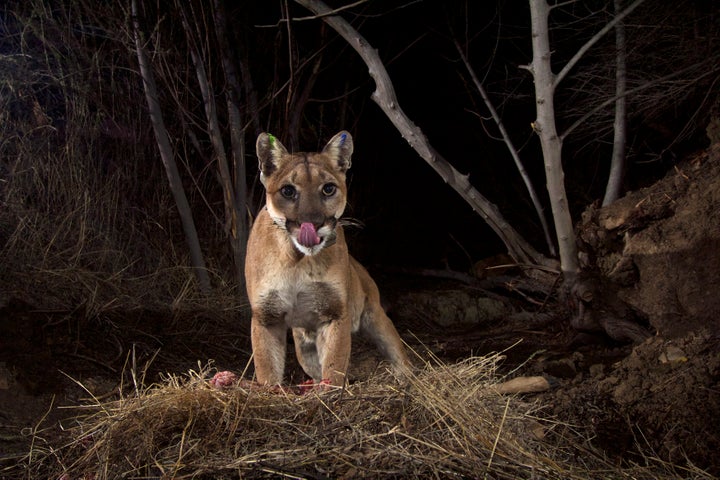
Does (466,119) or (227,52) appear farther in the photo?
(466,119)

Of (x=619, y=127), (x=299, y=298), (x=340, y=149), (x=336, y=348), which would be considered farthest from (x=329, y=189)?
(x=619, y=127)

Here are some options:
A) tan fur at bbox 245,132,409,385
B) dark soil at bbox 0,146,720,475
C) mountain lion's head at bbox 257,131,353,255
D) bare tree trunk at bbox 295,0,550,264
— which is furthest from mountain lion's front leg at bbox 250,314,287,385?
bare tree trunk at bbox 295,0,550,264

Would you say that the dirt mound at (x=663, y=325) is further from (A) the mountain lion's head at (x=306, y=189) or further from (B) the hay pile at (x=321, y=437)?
(A) the mountain lion's head at (x=306, y=189)

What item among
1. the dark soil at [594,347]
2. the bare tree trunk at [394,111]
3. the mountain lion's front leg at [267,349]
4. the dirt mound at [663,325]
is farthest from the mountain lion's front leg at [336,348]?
the bare tree trunk at [394,111]

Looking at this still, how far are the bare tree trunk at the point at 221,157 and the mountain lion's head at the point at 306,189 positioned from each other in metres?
2.50

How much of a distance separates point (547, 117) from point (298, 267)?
98.3 inches

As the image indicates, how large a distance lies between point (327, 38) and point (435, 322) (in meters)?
3.37

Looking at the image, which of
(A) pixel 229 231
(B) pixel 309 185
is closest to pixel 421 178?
(A) pixel 229 231

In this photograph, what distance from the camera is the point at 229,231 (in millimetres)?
7215

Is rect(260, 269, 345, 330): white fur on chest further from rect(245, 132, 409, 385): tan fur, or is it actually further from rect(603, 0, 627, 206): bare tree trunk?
rect(603, 0, 627, 206): bare tree trunk

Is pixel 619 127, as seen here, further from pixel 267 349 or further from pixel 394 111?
pixel 267 349

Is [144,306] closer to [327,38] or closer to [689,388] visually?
[327,38]

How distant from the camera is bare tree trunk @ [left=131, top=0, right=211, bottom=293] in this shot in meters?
6.81

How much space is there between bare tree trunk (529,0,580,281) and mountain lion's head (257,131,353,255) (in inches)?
72.8
